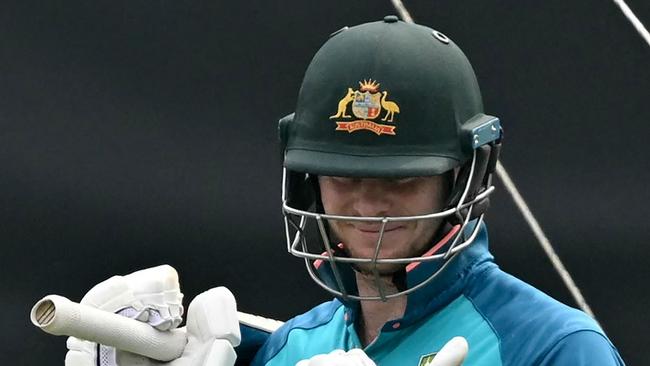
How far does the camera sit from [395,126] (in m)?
1.77

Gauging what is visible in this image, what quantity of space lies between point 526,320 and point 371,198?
223 millimetres

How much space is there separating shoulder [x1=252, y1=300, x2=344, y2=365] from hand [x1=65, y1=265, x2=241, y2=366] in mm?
47

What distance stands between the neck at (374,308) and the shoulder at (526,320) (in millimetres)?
90

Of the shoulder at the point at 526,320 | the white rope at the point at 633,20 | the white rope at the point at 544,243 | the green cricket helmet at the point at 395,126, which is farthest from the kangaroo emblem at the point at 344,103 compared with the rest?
the white rope at the point at 633,20

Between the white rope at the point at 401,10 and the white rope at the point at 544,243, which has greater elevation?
the white rope at the point at 401,10

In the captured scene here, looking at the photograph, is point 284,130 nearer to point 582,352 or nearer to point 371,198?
point 371,198

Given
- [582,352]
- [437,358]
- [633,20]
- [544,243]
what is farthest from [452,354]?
[633,20]

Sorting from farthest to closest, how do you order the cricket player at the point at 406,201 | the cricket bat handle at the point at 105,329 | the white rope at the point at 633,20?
the white rope at the point at 633,20
the cricket bat handle at the point at 105,329
the cricket player at the point at 406,201

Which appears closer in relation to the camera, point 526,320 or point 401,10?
point 526,320

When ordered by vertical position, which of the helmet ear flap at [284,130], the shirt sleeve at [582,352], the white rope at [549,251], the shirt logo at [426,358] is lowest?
the white rope at [549,251]

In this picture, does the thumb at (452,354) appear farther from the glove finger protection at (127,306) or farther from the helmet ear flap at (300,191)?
the glove finger protection at (127,306)

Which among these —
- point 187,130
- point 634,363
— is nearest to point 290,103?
point 187,130

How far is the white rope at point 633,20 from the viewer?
256 cm

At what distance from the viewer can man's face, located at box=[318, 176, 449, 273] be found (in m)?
1.73
